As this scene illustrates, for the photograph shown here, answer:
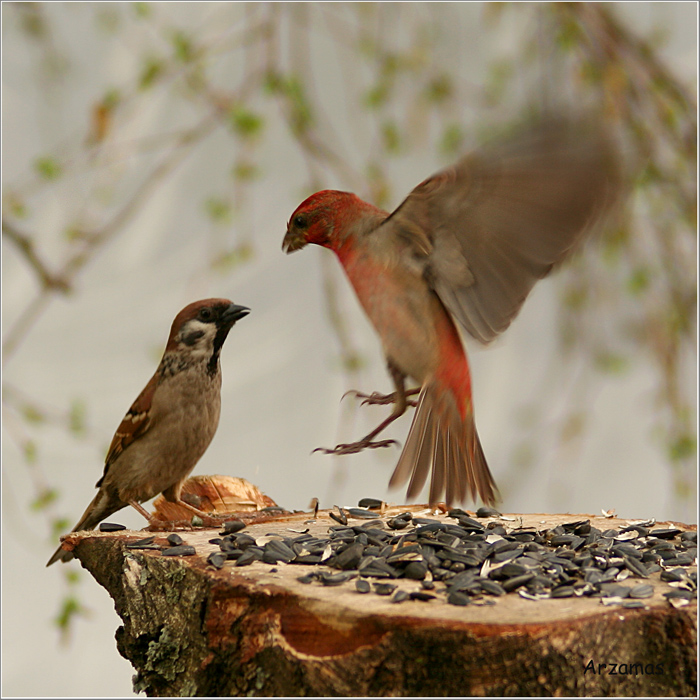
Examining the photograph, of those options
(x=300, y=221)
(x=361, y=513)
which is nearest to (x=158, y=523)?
(x=361, y=513)

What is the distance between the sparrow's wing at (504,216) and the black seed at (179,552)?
98 cm

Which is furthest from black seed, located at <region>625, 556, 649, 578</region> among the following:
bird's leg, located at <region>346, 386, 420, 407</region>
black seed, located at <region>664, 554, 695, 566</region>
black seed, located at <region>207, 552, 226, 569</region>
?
black seed, located at <region>207, 552, 226, 569</region>

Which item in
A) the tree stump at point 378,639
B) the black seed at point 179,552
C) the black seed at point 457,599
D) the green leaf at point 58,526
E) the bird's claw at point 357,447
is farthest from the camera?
the green leaf at point 58,526

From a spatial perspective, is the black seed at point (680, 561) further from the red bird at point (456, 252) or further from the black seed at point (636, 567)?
the red bird at point (456, 252)

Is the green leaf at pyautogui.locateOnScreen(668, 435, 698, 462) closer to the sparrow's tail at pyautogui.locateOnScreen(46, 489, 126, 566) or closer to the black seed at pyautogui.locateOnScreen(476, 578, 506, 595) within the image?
the black seed at pyautogui.locateOnScreen(476, 578, 506, 595)

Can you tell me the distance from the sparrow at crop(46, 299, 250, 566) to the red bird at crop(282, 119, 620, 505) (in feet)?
1.37

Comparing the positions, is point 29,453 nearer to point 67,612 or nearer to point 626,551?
point 67,612

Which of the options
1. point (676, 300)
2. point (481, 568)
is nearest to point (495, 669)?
point (481, 568)

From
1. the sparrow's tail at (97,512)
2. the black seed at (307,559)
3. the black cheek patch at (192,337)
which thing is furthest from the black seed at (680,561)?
the sparrow's tail at (97,512)

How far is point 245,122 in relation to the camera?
9.48ft

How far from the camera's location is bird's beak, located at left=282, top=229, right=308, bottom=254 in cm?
252

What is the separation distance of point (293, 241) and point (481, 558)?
1132 mm

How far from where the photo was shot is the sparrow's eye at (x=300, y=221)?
2.49m

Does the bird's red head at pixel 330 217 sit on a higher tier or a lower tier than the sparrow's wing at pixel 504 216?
higher
